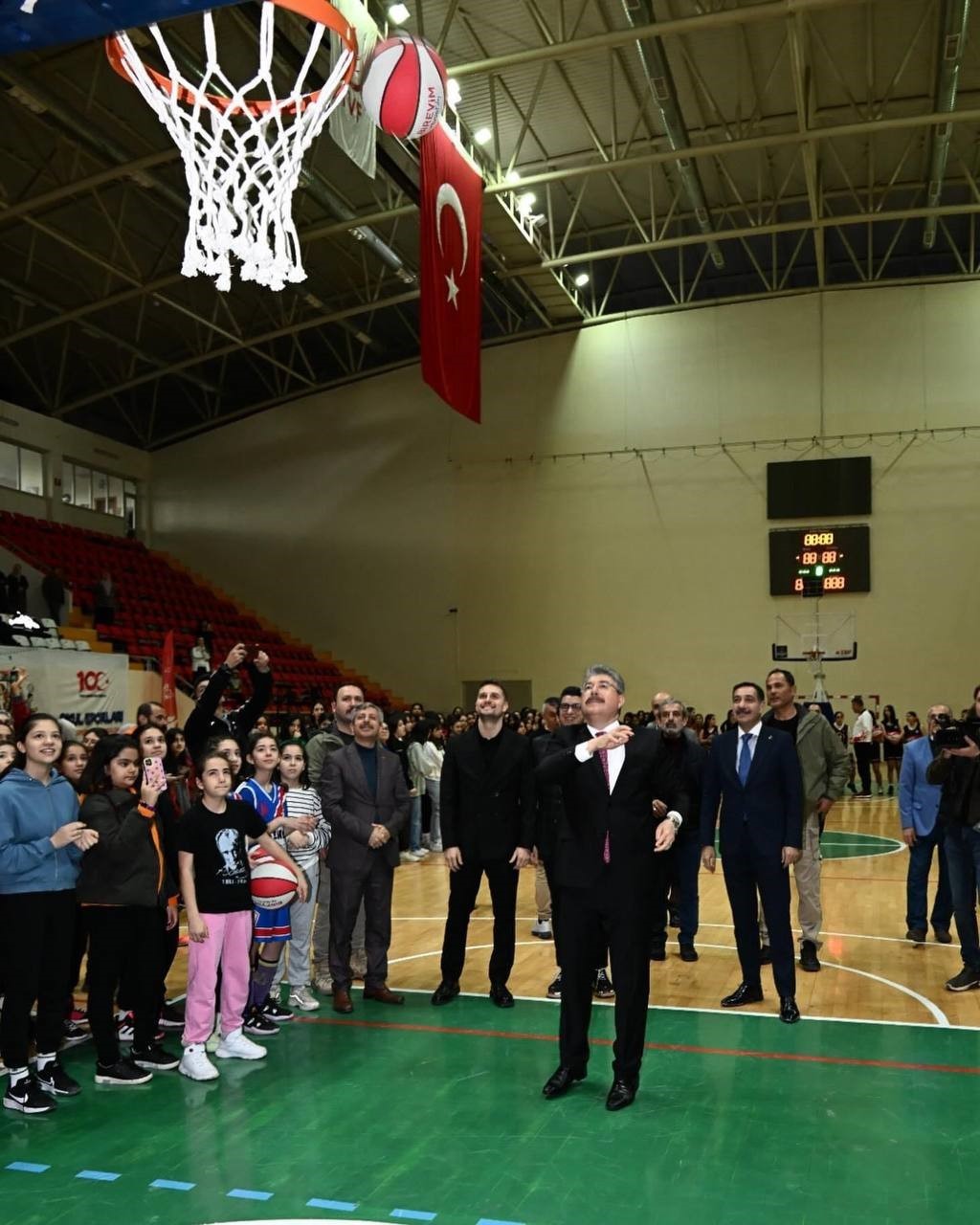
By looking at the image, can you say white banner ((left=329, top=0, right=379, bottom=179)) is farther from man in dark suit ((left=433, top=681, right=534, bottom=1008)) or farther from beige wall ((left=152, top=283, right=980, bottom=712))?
beige wall ((left=152, top=283, right=980, bottom=712))

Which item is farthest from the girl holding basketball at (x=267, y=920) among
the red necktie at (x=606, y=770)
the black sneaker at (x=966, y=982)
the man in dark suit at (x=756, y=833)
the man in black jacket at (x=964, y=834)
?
the black sneaker at (x=966, y=982)

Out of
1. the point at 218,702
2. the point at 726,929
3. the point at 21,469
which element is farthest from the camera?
the point at 21,469

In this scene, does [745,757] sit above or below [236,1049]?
above

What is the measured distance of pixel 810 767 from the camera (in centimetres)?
685

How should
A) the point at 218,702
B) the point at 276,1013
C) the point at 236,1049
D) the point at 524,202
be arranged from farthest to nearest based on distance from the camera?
the point at 524,202
the point at 218,702
the point at 276,1013
the point at 236,1049

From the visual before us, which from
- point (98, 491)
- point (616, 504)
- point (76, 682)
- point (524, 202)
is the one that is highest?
point (524, 202)

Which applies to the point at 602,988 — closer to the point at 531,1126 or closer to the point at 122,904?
the point at 531,1126

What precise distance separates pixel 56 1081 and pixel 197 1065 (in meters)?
0.60

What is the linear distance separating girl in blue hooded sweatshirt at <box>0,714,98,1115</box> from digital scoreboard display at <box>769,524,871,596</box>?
1799 centimetres

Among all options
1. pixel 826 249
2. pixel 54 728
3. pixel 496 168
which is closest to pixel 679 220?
pixel 826 249

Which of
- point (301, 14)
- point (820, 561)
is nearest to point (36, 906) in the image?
point (301, 14)

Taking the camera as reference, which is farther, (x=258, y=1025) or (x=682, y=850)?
(x=682, y=850)

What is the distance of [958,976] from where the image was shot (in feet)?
21.4

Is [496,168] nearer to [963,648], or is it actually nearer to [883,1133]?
[963,648]
